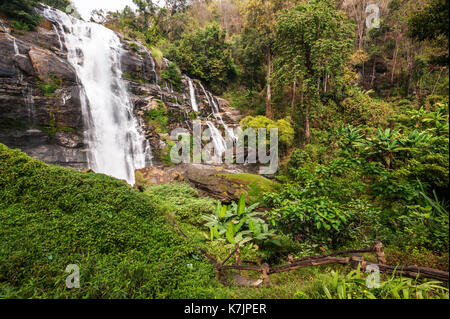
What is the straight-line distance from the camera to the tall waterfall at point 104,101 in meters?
10.9

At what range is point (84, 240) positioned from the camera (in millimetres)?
2801

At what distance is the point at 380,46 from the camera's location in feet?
55.7

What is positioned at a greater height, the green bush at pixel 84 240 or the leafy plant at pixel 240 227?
the green bush at pixel 84 240

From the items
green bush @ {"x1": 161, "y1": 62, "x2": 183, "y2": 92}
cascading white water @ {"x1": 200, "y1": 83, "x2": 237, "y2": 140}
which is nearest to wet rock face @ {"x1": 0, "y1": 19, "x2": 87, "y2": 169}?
green bush @ {"x1": 161, "y1": 62, "x2": 183, "y2": 92}

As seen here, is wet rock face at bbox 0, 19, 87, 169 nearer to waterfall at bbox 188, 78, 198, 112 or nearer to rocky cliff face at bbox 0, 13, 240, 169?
rocky cliff face at bbox 0, 13, 240, 169

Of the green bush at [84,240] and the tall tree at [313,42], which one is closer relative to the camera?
the green bush at [84,240]

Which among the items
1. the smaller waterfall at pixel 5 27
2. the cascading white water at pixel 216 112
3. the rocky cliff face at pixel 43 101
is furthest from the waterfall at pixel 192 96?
the smaller waterfall at pixel 5 27

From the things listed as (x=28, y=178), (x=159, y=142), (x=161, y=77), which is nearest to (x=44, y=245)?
(x=28, y=178)

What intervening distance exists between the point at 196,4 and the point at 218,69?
16583 mm

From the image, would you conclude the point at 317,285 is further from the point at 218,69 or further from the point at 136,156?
the point at 218,69

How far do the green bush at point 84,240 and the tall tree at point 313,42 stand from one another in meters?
10.2

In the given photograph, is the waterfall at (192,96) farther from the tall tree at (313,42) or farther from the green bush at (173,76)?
the tall tree at (313,42)

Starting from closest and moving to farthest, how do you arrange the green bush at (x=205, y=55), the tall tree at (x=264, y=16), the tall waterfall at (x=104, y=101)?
the tall waterfall at (x=104, y=101)
the tall tree at (x=264, y=16)
the green bush at (x=205, y=55)

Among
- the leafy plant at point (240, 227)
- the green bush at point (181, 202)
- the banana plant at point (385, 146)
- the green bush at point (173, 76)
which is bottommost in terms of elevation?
the green bush at point (181, 202)
